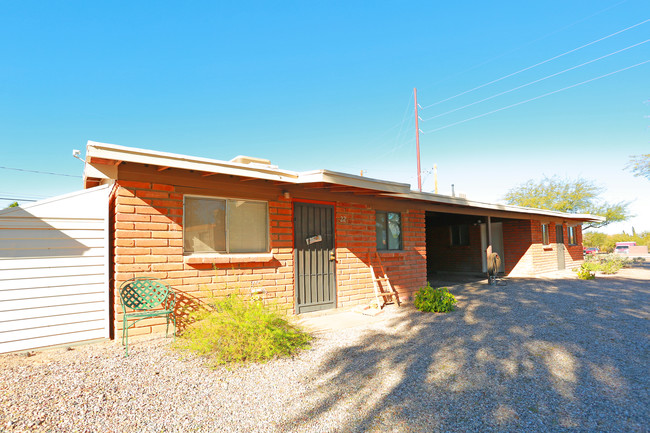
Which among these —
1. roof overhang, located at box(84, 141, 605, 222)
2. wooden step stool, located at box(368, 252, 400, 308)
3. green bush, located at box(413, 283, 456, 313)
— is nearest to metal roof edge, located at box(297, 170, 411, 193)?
roof overhang, located at box(84, 141, 605, 222)

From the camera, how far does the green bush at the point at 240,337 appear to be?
418 cm

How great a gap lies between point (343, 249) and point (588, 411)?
16.6ft

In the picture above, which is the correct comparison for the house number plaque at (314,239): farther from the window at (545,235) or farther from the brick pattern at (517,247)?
the window at (545,235)

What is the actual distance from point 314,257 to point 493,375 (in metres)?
4.05

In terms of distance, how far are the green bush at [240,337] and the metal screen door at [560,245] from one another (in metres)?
16.1

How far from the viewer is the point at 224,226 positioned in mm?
5910

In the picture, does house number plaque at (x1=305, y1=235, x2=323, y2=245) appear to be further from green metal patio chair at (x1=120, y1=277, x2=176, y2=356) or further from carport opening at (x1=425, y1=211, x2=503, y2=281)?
carport opening at (x1=425, y1=211, x2=503, y2=281)

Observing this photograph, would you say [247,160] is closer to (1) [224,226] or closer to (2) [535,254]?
(1) [224,226]

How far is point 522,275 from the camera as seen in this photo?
14375 mm

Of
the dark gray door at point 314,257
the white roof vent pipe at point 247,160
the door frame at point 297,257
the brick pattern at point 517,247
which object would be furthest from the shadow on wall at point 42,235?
the brick pattern at point 517,247

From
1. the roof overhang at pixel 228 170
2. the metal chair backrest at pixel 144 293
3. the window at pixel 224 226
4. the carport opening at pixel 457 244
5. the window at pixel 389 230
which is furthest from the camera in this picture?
the carport opening at pixel 457 244

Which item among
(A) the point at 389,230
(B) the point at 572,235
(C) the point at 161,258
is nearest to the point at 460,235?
(B) the point at 572,235

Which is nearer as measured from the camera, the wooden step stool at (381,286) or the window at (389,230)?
the wooden step stool at (381,286)

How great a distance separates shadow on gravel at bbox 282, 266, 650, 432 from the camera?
108 inches
